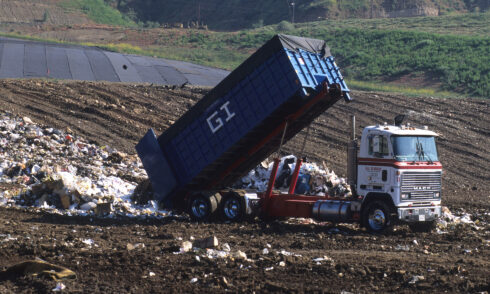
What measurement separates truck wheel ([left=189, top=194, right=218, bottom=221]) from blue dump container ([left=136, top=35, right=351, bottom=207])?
44 cm

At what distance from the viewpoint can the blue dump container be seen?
48.8 ft

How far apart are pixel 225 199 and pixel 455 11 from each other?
72.9 meters

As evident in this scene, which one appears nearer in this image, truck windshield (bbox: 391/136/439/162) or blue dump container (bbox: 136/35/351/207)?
truck windshield (bbox: 391/136/439/162)

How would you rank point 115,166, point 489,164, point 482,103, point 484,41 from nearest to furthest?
point 115,166 → point 489,164 → point 482,103 → point 484,41

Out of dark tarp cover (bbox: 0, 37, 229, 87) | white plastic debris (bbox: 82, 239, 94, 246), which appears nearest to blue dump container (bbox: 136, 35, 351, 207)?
white plastic debris (bbox: 82, 239, 94, 246)

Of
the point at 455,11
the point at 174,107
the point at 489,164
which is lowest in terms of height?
the point at 489,164

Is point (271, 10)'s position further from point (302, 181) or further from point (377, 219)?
point (377, 219)

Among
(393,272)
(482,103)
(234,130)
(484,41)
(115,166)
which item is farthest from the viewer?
(484,41)

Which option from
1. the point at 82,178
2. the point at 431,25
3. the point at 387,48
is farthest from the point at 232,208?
the point at 431,25

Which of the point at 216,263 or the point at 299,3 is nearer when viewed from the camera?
the point at 216,263

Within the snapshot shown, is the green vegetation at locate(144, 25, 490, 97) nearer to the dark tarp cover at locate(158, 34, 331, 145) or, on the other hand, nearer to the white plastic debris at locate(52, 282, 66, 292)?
the dark tarp cover at locate(158, 34, 331, 145)

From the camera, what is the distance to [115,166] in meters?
20.8

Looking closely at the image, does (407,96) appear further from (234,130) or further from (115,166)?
(234,130)

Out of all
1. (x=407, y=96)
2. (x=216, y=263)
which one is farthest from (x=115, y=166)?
(x=407, y=96)
